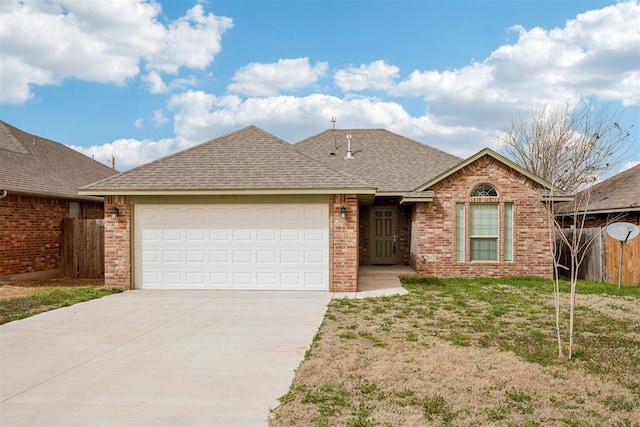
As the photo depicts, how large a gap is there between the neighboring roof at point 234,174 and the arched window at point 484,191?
4.55m

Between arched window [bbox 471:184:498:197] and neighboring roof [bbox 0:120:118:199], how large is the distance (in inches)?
520

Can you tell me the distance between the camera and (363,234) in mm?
17625

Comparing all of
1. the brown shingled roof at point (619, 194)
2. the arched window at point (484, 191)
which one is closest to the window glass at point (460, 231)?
the arched window at point (484, 191)

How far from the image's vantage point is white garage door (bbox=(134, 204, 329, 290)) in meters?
12.1

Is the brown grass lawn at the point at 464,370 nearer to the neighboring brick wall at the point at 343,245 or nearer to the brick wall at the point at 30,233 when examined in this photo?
the neighboring brick wall at the point at 343,245

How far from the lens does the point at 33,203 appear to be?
1488 cm

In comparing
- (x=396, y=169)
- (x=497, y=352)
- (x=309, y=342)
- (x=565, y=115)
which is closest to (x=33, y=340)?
(x=309, y=342)

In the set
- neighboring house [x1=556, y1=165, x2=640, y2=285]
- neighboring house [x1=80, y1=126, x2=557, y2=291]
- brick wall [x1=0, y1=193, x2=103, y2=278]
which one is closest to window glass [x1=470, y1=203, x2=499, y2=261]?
neighboring house [x1=80, y1=126, x2=557, y2=291]

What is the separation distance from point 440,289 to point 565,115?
1727 centimetres

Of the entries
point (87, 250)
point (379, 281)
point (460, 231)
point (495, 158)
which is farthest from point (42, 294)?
point (495, 158)

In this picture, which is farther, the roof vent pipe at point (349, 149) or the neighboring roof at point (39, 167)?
the roof vent pipe at point (349, 149)

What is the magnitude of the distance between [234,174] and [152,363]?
7.06 metres

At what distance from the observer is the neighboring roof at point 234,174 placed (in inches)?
464

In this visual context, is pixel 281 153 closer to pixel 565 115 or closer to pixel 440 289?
pixel 440 289
